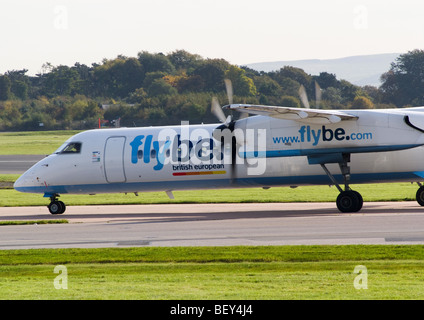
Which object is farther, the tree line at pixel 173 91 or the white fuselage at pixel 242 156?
the tree line at pixel 173 91

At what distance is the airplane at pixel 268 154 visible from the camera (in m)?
22.8

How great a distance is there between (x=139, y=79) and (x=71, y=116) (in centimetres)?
1200

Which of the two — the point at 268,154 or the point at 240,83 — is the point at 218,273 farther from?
the point at 240,83

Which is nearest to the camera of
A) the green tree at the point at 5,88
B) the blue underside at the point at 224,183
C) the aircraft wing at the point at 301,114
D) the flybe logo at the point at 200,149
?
the aircraft wing at the point at 301,114

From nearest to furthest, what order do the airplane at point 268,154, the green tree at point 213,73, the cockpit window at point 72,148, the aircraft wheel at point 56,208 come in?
the airplane at point 268,154
the cockpit window at point 72,148
the aircraft wheel at point 56,208
the green tree at point 213,73

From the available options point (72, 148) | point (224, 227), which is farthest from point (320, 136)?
point (72, 148)

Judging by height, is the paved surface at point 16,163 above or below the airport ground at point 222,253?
above

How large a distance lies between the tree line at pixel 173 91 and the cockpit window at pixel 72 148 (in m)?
6.53

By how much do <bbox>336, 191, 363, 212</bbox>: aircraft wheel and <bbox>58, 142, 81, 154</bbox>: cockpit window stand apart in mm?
10098

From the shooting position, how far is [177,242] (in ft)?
58.2

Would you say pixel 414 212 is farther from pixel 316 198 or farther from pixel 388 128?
pixel 316 198

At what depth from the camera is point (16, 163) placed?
54.9 metres
